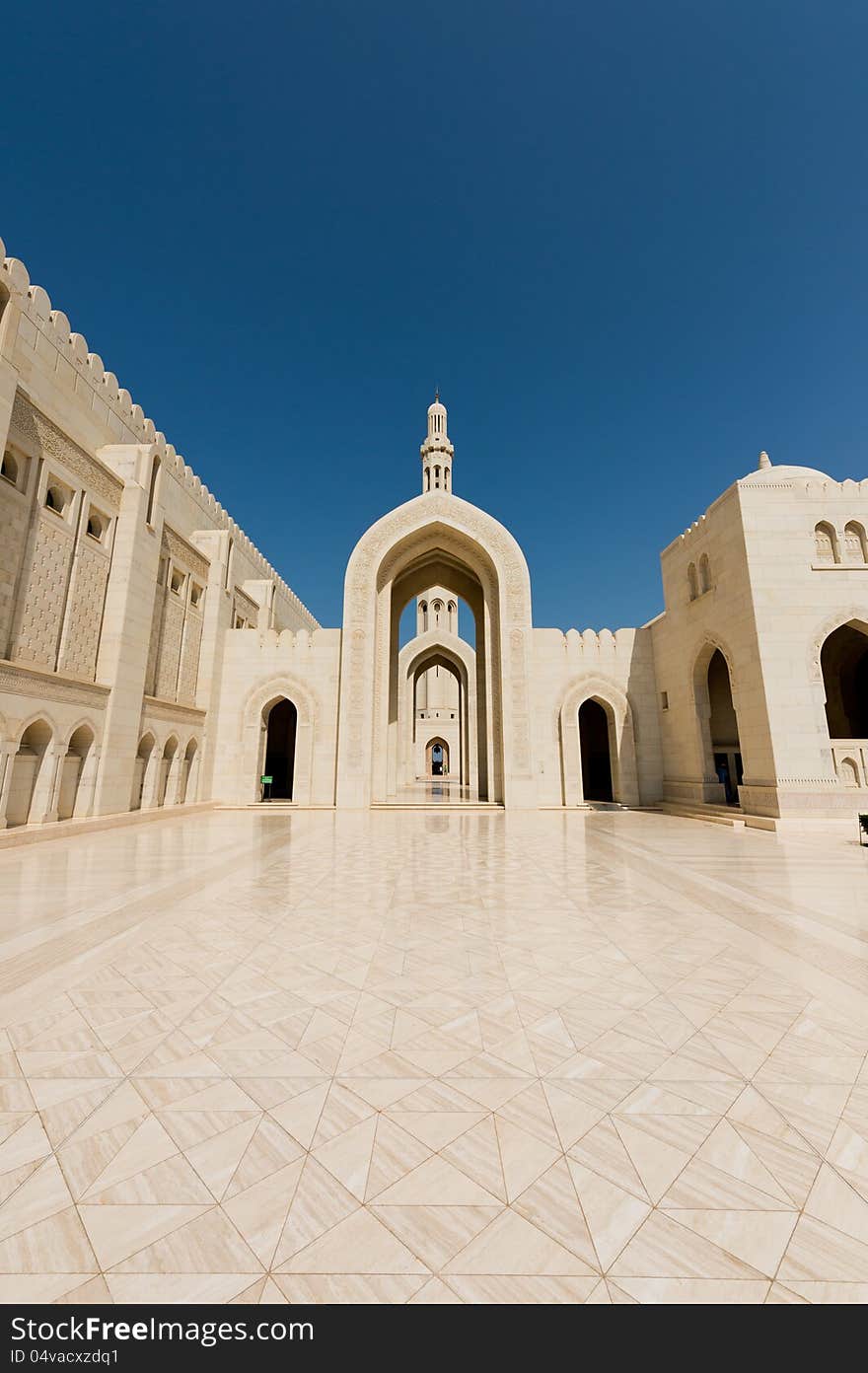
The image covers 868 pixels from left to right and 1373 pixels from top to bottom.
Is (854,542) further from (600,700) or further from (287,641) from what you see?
(287,641)

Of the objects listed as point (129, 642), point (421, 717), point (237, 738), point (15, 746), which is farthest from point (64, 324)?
point (421, 717)

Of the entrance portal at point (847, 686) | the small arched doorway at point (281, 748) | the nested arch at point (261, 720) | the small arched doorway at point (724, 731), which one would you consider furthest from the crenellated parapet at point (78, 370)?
the entrance portal at point (847, 686)

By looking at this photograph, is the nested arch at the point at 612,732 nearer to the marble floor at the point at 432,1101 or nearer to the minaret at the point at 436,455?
the marble floor at the point at 432,1101

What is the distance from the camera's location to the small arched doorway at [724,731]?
15665 millimetres

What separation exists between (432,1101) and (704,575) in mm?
14308

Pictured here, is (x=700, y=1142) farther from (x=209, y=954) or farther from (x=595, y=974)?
(x=209, y=954)

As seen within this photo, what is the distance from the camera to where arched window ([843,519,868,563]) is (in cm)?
1167

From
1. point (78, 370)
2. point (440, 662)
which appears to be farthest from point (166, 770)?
point (440, 662)

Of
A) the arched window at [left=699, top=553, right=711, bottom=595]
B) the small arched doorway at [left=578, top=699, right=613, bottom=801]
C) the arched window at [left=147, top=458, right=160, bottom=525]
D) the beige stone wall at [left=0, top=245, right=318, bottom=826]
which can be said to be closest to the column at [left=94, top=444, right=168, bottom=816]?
the beige stone wall at [left=0, top=245, right=318, bottom=826]

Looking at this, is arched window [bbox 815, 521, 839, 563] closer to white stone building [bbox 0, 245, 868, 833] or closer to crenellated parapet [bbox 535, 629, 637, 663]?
white stone building [bbox 0, 245, 868, 833]

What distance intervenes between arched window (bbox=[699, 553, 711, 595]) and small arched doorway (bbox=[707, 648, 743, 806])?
9.18ft

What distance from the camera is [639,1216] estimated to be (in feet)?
5.47

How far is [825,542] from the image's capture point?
11.8m

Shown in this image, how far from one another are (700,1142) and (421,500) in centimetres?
1659
